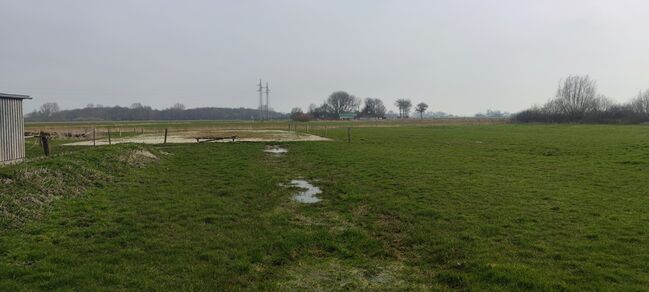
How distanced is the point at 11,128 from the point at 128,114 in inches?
6108

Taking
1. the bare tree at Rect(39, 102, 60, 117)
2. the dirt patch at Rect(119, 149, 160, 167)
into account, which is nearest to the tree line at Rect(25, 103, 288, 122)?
the bare tree at Rect(39, 102, 60, 117)

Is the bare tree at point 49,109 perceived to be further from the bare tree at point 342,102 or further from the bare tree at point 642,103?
the bare tree at point 642,103

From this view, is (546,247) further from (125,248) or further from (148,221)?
(148,221)

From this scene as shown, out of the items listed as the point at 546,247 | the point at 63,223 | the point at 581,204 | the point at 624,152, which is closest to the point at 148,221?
the point at 63,223

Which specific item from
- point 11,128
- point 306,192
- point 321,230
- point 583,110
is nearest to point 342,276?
point 321,230

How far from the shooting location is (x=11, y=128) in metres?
15.9

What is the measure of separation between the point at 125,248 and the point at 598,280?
6.41 meters

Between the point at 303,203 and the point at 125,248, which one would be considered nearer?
the point at 125,248

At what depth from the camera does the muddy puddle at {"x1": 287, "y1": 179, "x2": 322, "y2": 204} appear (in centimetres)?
1061

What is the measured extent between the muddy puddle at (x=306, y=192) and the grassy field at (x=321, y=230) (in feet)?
0.96

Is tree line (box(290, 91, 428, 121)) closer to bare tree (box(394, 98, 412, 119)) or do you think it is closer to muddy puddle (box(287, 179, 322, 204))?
bare tree (box(394, 98, 412, 119))

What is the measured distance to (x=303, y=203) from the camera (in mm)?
10188

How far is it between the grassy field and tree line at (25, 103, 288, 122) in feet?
465

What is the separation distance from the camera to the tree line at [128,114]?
504 ft
